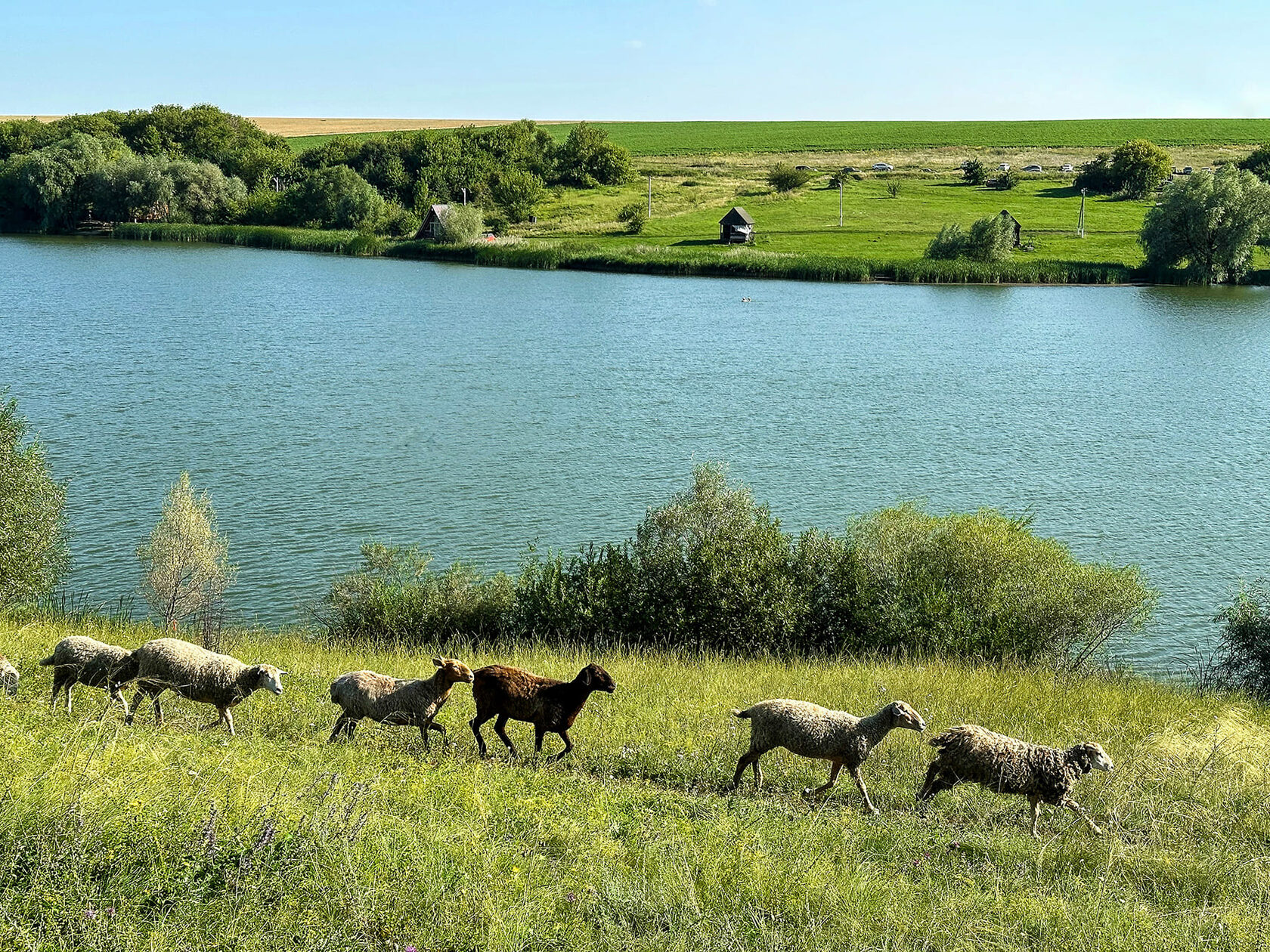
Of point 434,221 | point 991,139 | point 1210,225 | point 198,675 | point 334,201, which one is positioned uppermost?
point 991,139

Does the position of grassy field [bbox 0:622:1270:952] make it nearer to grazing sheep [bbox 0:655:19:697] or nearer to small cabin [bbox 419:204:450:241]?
grazing sheep [bbox 0:655:19:697]

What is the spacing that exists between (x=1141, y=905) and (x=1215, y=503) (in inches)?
1072

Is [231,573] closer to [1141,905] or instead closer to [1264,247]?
[1141,905]

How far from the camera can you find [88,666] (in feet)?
33.1

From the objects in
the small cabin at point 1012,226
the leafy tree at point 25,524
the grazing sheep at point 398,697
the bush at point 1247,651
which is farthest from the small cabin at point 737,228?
the grazing sheep at point 398,697

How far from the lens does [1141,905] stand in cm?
746

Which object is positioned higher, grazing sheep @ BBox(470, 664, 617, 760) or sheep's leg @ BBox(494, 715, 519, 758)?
grazing sheep @ BBox(470, 664, 617, 760)

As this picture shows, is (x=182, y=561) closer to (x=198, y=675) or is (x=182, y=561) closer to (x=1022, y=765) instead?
(x=198, y=675)

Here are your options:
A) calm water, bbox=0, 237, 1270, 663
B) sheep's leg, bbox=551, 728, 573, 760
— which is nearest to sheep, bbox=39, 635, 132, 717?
sheep's leg, bbox=551, 728, 573, 760

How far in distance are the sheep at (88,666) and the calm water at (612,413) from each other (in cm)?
1158

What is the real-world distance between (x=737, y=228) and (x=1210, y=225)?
36999 millimetres

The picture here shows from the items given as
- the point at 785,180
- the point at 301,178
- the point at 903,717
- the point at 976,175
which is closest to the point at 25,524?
the point at 903,717

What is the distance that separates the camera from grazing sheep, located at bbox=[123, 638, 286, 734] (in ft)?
31.9

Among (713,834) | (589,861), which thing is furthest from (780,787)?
(589,861)
